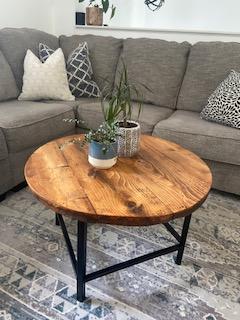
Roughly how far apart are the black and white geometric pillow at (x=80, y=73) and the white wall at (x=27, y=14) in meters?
0.46

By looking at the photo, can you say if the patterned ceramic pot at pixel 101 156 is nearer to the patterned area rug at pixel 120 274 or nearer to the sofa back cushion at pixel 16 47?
the patterned area rug at pixel 120 274

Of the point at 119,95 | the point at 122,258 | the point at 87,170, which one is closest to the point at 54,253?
the point at 122,258

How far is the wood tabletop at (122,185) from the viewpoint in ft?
2.96

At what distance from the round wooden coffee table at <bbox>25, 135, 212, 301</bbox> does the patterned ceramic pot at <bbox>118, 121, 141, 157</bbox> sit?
1.3 inches

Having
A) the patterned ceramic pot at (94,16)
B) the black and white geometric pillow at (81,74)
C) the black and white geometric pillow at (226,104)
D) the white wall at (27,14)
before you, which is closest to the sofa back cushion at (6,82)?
the black and white geometric pillow at (81,74)

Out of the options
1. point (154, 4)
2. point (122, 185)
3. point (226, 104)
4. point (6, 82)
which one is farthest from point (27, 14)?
point (122, 185)

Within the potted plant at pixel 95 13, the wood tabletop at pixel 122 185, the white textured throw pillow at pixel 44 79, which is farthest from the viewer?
the potted plant at pixel 95 13

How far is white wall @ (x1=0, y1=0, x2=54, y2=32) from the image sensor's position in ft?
8.19

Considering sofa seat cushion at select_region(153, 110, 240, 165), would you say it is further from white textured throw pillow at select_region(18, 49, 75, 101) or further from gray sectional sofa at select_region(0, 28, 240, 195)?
white textured throw pillow at select_region(18, 49, 75, 101)

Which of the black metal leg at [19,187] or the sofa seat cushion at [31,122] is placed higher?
the sofa seat cushion at [31,122]

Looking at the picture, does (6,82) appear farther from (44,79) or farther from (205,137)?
(205,137)

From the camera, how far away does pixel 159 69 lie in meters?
2.31

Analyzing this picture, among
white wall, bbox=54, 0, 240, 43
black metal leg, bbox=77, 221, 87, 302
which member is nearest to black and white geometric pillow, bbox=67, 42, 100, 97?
white wall, bbox=54, 0, 240, 43

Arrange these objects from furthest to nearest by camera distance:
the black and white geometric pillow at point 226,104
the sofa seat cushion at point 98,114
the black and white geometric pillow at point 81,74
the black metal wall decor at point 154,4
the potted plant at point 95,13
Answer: the black metal wall decor at point 154,4, the potted plant at point 95,13, the black and white geometric pillow at point 81,74, the sofa seat cushion at point 98,114, the black and white geometric pillow at point 226,104
